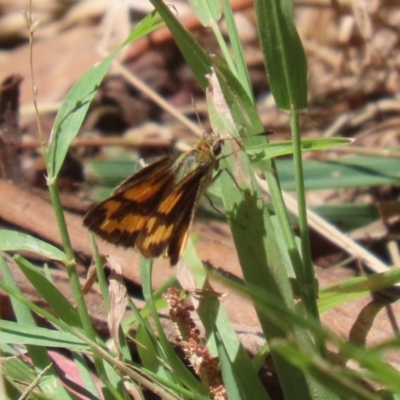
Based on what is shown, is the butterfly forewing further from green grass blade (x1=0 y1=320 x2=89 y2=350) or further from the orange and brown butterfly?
green grass blade (x1=0 y1=320 x2=89 y2=350)

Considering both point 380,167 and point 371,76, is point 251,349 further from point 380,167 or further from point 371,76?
point 371,76

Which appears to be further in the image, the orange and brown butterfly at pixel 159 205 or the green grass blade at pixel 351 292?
the orange and brown butterfly at pixel 159 205

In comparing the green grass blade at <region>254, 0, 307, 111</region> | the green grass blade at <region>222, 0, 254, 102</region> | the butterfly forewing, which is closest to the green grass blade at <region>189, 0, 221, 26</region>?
the green grass blade at <region>222, 0, 254, 102</region>

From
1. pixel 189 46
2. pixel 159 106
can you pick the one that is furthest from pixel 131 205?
pixel 159 106

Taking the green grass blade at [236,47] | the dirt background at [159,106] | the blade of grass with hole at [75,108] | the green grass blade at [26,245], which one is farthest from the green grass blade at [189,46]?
the dirt background at [159,106]

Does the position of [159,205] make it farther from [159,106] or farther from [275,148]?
[159,106]

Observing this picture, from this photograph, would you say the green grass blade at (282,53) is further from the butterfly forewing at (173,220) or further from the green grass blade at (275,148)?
the butterfly forewing at (173,220)

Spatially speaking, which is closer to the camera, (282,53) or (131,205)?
(282,53)
